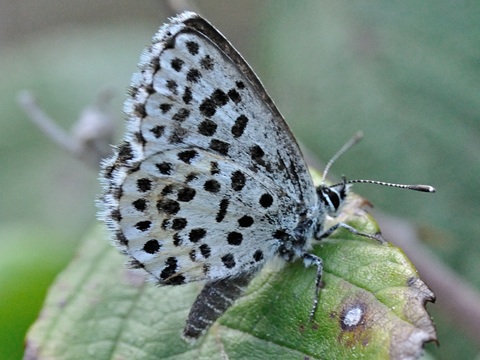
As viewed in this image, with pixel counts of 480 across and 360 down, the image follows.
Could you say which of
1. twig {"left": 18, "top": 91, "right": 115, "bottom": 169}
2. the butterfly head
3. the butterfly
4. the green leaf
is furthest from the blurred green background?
the butterfly

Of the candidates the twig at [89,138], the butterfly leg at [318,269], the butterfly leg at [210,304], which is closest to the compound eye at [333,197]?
the butterfly leg at [318,269]

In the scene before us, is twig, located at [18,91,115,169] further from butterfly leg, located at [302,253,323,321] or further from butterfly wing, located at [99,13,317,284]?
butterfly leg, located at [302,253,323,321]

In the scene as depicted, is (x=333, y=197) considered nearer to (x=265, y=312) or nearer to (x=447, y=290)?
(x=265, y=312)

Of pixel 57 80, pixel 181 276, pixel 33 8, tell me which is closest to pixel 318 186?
pixel 181 276

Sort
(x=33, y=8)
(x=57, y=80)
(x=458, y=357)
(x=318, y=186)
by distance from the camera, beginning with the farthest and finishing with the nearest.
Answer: (x=33, y=8), (x=57, y=80), (x=458, y=357), (x=318, y=186)

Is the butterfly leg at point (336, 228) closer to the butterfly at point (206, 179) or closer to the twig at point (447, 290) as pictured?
the butterfly at point (206, 179)

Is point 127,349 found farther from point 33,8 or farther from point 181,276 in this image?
point 33,8

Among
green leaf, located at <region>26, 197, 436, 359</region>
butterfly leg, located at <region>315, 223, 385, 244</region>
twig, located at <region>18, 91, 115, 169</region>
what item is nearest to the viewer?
green leaf, located at <region>26, 197, 436, 359</region>
